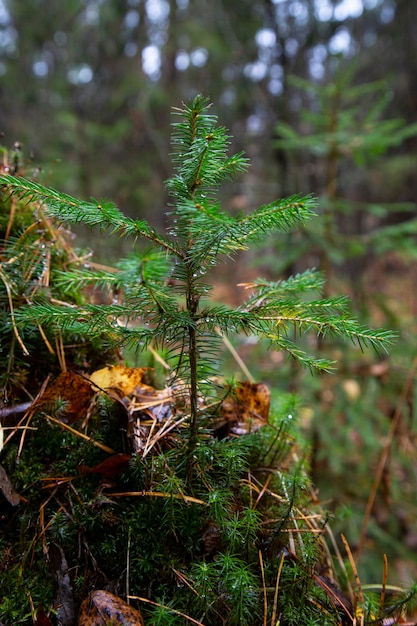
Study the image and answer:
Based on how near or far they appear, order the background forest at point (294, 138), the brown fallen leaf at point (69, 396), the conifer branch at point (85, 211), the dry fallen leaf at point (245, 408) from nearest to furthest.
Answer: the conifer branch at point (85, 211)
the brown fallen leaf at point (69, 396)
the dry fallen leaf at point (245, 408)
the background forest at point (294, 138)

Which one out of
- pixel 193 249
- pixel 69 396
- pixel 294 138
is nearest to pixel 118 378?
pixel 69 396

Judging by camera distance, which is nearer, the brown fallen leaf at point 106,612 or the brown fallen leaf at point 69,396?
the brown fallen leaf at point 106,612

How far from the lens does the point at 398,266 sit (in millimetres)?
14570

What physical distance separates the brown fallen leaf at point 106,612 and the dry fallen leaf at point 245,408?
20.0 inches

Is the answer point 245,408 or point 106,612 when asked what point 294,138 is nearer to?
point 245,408

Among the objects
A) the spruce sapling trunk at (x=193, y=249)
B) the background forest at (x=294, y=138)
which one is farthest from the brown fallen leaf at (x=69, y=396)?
the background forest at (x=294, y=138)

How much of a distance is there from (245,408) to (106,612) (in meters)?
0.65

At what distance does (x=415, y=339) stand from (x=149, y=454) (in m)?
3.50

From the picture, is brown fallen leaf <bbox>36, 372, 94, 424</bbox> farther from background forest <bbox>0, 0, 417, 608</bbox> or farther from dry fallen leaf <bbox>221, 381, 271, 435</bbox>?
background forest <bbox>0, 0, 417, 608</bbox>

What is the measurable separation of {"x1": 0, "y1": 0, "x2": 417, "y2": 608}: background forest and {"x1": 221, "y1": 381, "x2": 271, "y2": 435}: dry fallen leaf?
46 centimetres

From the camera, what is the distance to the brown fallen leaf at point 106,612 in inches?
33.9

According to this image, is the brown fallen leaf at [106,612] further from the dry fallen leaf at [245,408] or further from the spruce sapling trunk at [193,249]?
the dry fallen leaf at [245,408]

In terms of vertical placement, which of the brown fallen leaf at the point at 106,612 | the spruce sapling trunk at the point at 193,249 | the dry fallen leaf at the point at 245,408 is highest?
the spruce sapling trunk at the point at 193,249

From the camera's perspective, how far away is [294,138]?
134 inches
